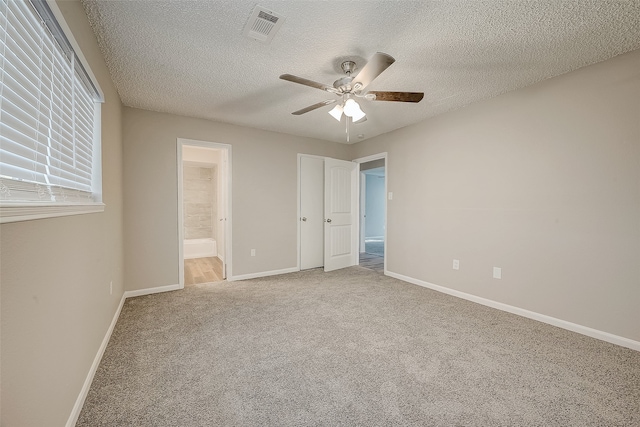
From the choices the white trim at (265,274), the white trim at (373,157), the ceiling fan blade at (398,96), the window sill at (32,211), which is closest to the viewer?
the window sill at (32,211)

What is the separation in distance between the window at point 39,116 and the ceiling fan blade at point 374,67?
64.8 inches

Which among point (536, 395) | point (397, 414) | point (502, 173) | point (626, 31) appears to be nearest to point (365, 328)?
point (397, 414)

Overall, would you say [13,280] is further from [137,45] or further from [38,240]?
[137,45]

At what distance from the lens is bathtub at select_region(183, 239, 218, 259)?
588 centimetres

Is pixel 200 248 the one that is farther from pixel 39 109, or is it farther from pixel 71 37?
pixel 39 109

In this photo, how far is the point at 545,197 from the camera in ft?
8.70

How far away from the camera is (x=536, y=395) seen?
1.62 meters

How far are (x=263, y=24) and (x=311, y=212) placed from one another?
3302 millimetres

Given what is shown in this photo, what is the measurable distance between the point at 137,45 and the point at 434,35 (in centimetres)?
229

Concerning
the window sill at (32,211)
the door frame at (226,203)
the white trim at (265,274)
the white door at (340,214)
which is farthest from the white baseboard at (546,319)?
the window sill at (32,211)

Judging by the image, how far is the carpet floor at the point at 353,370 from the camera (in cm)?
146

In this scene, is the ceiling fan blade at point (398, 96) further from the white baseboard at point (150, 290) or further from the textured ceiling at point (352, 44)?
the white baseboard at point (150, 290)

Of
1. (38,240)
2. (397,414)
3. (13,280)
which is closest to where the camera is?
(13,280)

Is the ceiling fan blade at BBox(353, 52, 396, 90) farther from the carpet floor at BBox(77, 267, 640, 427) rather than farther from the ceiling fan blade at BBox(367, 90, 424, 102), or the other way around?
the carpet floor at BBox(77, 267, 640, 427)
